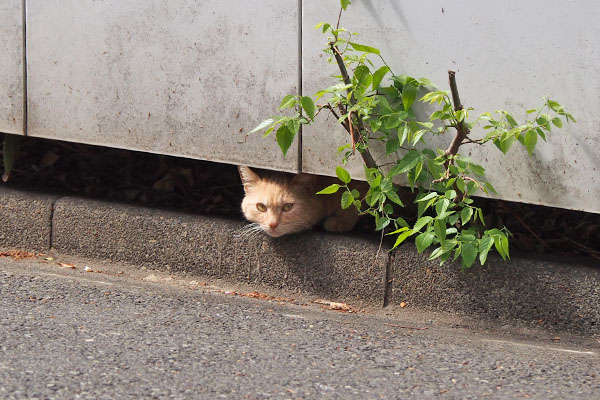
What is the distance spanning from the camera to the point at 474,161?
156 inches

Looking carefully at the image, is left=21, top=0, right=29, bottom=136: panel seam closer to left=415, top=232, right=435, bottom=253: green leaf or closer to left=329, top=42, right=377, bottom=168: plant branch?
left=329, top=42, right=377, bottom=168: plant branch

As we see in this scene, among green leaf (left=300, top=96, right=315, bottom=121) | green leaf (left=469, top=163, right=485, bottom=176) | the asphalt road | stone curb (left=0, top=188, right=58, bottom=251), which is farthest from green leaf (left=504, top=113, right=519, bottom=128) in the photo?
stone curb (left=0, top=188, right=58, bottom=251)

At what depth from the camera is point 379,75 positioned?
3.87 metres

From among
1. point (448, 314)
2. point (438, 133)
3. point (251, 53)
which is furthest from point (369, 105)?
point (448, 314)

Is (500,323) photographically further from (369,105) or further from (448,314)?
(369,105)

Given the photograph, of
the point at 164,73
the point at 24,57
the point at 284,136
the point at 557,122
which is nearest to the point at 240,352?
the point at 284,136

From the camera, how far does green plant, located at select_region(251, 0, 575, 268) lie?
3711 millimetres

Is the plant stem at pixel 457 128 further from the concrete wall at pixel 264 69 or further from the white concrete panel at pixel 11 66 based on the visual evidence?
the white concrete panel at pixel 11 66

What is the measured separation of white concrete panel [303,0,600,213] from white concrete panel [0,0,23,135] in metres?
1.81

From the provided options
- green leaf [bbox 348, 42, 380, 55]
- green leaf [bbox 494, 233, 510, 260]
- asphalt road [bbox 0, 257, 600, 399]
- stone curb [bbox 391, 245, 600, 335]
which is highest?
green leaf [bbox 348, 42, 380, 55]

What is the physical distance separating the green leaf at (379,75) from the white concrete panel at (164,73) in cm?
50

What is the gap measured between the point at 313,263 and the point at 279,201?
447 millimetres

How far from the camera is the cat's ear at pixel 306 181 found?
186 inches

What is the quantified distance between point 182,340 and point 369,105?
134 centimetres
